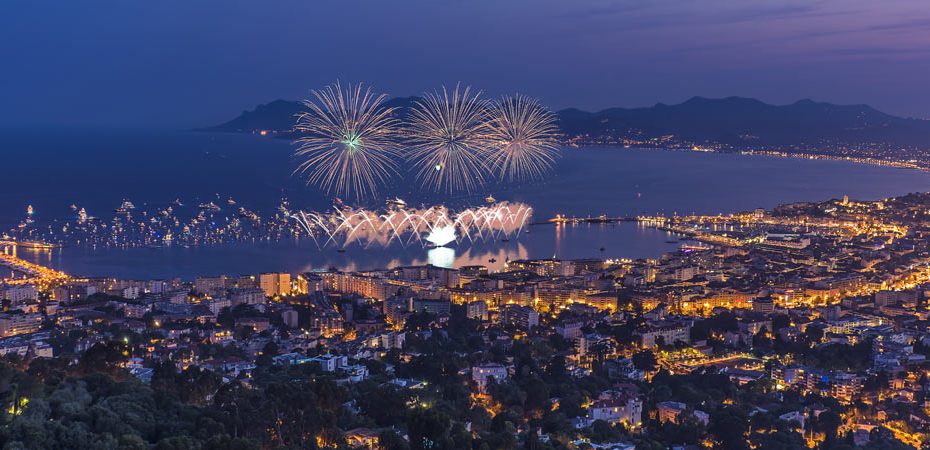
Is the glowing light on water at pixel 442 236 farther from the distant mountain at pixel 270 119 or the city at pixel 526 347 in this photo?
the distant mountain at pixel 270 119

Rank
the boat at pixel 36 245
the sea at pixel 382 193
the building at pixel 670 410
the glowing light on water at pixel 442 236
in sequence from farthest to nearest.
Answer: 1. the glowing light on water at pixel 442 236
2. the boat at pixel 36 245
3. the sea at pixel 382 193
4. the building at pixel 670 410

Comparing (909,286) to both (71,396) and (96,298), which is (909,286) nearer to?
(96,298)

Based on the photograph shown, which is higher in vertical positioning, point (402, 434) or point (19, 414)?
point (19, 414)

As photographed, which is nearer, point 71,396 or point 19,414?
point 19,414

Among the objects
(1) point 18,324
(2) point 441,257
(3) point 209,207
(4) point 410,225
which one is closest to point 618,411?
(1) point 18,324

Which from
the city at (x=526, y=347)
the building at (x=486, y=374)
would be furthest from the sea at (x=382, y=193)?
the building at (x=486, y=374)

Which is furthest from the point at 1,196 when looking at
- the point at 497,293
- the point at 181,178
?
the point at 497,293

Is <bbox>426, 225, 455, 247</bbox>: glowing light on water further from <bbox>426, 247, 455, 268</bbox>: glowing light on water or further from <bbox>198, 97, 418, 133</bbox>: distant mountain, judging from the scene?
<bbox>198, 97, 418, 133</bbox>: distant mountain

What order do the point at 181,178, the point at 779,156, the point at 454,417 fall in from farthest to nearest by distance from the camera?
the point at 779,156 < the point at 181,178 < the point at 454,417
